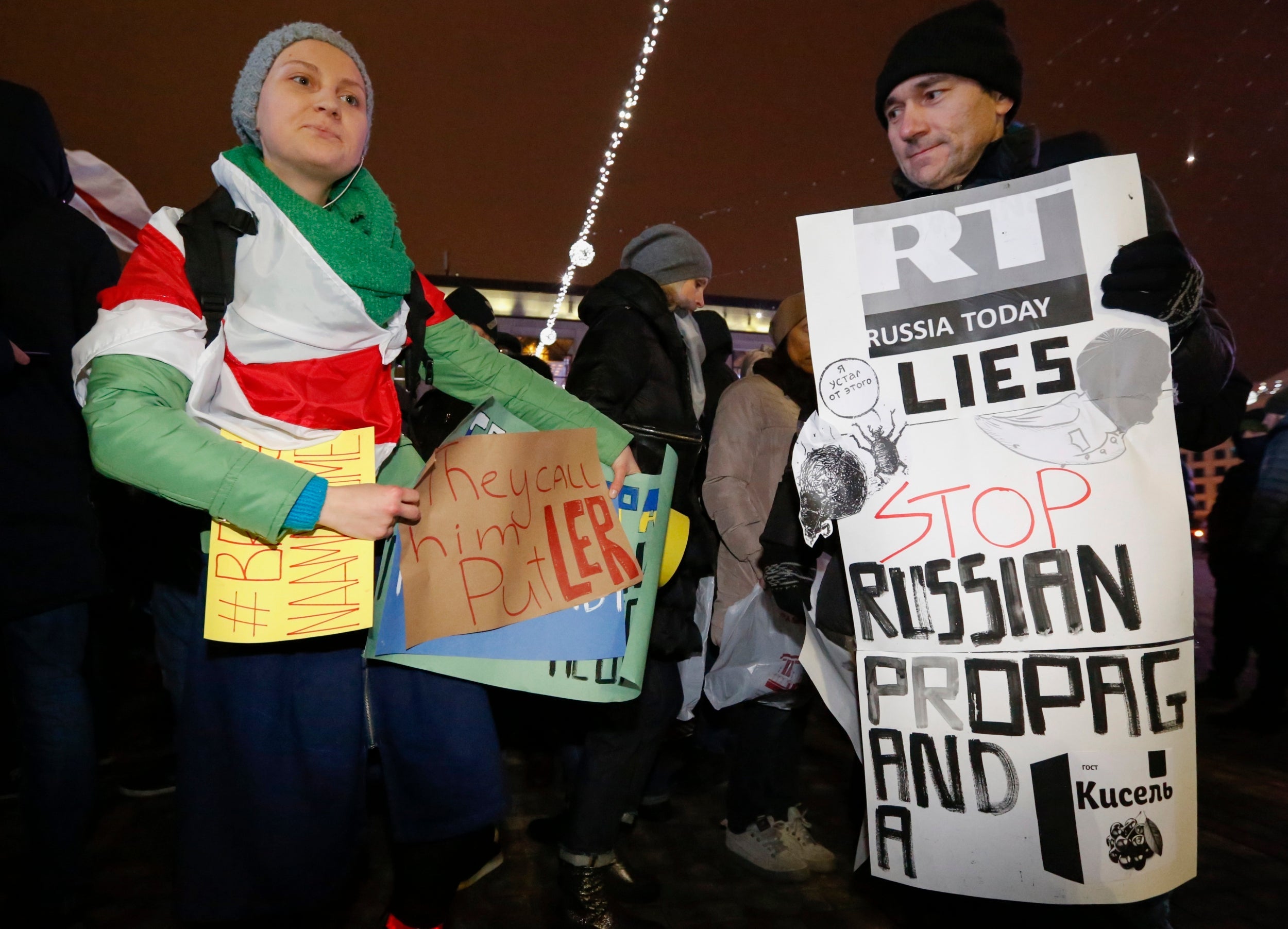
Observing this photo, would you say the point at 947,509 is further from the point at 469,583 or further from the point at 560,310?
the point at 560,310

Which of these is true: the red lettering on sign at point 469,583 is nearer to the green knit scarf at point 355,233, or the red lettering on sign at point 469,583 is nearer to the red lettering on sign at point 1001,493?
the green knit scarf at point 355,233

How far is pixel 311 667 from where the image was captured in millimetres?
1617

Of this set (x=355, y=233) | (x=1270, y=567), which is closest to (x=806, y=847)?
(x=355, y=233)

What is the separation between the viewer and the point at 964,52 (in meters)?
1.85

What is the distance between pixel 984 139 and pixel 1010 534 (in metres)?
0.87

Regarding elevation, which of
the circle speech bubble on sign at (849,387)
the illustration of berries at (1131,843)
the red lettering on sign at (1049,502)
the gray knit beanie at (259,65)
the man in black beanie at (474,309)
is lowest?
the illustration of berries at (1131,843)

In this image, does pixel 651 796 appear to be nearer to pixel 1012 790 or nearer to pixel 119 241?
pixel 1012 790

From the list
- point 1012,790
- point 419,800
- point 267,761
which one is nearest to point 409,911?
point 419,800

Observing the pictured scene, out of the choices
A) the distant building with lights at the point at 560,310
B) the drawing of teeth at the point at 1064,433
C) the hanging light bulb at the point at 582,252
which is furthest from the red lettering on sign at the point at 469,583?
the distant building with lights at the point at 560,310

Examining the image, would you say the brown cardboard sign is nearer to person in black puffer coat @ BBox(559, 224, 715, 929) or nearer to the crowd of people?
the crowd of people

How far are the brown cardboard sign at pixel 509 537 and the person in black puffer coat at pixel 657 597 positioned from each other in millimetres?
591

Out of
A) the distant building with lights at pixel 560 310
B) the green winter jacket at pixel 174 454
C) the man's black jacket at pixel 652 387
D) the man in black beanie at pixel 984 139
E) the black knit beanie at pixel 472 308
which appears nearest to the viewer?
the green winter jacket at pixel 174 454

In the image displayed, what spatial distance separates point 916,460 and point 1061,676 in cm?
46

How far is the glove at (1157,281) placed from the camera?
153cm
